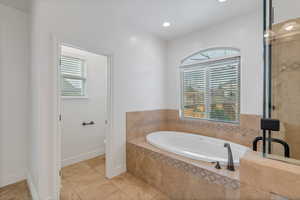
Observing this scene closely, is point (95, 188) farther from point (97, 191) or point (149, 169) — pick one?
point (149, 169)

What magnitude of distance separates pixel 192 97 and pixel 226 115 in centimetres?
76

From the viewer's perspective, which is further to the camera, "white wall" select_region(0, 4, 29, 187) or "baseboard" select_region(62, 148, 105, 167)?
"baseboard" select_region(62, 148, 105, 167)

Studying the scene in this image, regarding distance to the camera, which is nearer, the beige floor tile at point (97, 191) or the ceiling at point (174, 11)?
the beige floor tile at point (97, 191)

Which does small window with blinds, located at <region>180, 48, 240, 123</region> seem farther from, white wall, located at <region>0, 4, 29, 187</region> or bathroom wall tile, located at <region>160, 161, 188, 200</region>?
white wall, located at <region>0, 4, 29, 187</region>

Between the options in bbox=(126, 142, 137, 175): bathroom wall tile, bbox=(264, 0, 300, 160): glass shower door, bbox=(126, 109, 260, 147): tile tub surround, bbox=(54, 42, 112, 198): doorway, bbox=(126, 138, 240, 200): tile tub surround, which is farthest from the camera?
bbox=(54, 42, 112, 198): doorway

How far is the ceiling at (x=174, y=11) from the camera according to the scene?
1.99 m

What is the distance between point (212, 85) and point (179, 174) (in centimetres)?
177

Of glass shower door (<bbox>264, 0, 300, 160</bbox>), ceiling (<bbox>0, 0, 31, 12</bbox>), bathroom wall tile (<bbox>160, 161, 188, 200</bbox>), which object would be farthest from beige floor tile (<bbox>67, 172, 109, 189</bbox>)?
ceiling (<bbox>0, 0, 31, 12</bbox>)

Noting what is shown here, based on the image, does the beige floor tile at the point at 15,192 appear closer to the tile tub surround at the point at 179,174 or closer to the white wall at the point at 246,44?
the tile tub surround at the point at 179,174

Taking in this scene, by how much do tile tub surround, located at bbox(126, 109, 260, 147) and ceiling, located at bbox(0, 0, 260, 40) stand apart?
1636 millimetres

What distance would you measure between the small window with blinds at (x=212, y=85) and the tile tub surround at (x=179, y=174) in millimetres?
1283

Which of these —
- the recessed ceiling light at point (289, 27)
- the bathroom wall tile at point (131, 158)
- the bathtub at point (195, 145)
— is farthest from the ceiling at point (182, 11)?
the bathroom wall tile at point (131, 158)

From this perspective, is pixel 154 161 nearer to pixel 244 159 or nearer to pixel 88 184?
pixel 88 184

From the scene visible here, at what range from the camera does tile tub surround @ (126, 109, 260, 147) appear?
224cm
